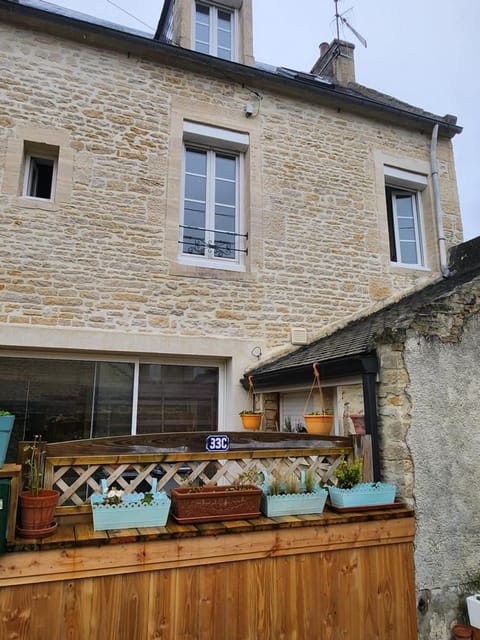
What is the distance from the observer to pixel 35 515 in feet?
8.22

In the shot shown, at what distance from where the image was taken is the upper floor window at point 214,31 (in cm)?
706

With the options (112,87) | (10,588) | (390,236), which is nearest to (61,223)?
(112,87)

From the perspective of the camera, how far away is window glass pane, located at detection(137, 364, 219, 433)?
18.1 feet

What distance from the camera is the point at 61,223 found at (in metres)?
5.42

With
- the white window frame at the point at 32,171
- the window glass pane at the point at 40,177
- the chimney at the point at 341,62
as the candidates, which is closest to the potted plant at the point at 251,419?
the white window frame at the point at 32,171

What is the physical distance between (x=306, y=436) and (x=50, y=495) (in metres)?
1.96

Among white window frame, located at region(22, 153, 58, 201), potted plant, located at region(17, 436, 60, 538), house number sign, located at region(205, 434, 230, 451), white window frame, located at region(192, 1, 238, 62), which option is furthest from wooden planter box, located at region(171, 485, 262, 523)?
white window frame, located at region(192, 1, 238, 62)

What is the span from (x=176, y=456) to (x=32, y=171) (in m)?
4.57

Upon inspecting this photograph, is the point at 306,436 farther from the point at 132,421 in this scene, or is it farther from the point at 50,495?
the point at 132,421

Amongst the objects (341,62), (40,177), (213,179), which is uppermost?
(341,62)

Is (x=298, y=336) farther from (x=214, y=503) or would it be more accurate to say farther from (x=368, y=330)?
(x=214, y=503)

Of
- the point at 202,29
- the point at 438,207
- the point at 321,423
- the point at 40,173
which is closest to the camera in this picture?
the point at 321,423

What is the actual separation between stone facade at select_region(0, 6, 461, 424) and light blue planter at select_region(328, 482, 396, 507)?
2.66 m

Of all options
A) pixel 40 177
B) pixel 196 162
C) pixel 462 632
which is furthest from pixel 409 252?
pixel 40 177
